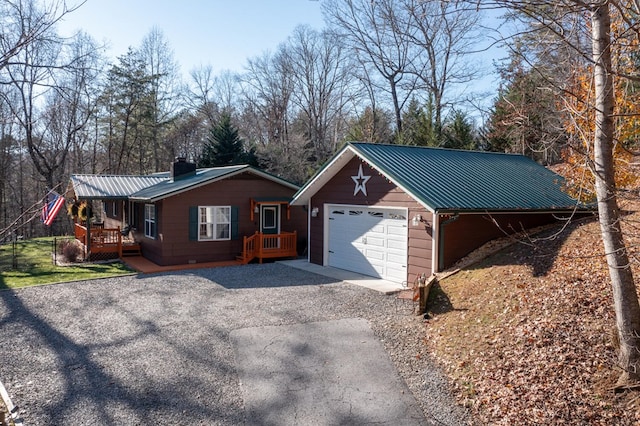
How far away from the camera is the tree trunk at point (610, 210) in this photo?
504 cm

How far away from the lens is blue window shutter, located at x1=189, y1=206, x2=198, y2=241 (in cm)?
1556

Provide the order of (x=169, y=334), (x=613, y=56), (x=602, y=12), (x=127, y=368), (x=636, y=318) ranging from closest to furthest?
(x=602, y=12), (x=636, y=318), (x=613, y=56), (x=127, y=368), (x=169, y=334)

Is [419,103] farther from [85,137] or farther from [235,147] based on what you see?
[85,137]

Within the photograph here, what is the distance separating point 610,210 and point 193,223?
1277 cm

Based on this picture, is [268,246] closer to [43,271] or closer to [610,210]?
[43,271]

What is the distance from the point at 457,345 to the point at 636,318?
7.81ft

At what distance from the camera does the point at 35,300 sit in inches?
418

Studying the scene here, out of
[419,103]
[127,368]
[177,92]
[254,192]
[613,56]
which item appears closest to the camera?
[613,56]

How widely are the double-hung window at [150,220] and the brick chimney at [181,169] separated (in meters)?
1.97

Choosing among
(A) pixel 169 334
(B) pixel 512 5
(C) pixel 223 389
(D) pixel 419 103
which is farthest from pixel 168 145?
(B) pixel 512 5

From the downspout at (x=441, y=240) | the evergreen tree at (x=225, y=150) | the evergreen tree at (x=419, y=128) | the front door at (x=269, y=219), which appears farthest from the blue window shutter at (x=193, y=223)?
the evergreen tree at (x=225, y=150)

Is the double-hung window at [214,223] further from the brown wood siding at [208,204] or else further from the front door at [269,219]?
the front door at [269,219]

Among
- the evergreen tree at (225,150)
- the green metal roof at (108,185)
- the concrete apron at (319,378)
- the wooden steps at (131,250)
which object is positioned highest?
the evergreen tree at (225,150)

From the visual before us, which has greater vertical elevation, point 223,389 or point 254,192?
→ point 254,192
